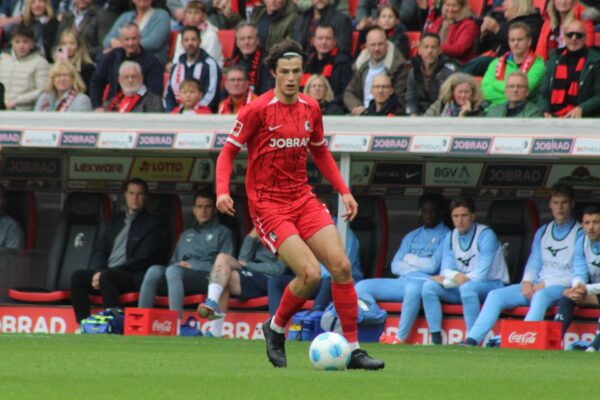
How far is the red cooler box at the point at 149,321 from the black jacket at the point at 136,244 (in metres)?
0.80

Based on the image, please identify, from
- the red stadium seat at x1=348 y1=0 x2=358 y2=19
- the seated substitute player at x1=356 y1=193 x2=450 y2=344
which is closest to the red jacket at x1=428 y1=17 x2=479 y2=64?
the seated substitute player at x1=356 y1=193 x2=450 y2=344

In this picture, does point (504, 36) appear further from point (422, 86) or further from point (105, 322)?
point (105, 322)

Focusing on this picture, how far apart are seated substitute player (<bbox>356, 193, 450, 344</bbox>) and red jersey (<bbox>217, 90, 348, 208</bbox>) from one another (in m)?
4.22

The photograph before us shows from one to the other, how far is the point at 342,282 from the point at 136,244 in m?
6.17

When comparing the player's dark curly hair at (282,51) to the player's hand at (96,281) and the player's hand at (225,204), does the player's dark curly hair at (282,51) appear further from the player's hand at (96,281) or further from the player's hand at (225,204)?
the player's hand at (96,281)

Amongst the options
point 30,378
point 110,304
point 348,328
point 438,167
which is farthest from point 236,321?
point 30,378

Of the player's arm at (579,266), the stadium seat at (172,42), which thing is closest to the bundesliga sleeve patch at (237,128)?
the player's arm at (579,266)

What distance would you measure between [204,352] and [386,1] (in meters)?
6.87

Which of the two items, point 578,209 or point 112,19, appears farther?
point 112,19

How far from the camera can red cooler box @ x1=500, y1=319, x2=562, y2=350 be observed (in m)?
11.7

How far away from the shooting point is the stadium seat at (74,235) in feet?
48.7

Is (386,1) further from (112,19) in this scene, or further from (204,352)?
(204,352)

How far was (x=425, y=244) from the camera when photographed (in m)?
13.3

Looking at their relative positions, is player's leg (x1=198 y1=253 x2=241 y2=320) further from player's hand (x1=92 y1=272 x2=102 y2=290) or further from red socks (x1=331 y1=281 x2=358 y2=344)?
red socks (x1=331 y1=281 x2=358 y2=344)
